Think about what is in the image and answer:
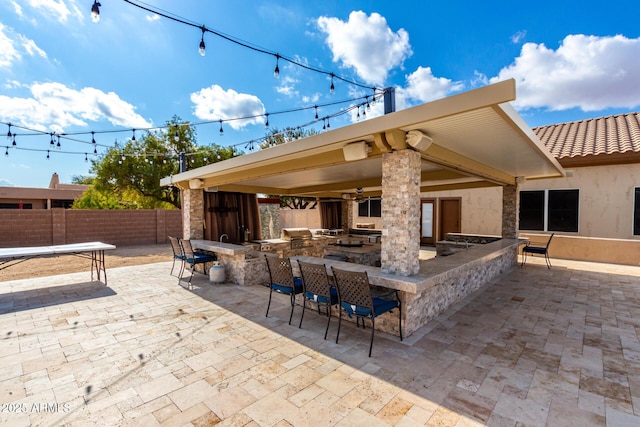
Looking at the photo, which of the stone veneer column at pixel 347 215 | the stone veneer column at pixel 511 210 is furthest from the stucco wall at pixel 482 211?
the stone veneer column at pixel 347 215

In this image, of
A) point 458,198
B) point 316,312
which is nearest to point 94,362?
point 316,312

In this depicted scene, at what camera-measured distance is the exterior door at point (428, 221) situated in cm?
1214

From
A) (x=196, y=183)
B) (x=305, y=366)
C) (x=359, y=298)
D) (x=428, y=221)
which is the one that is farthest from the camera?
(x=428, y=221)

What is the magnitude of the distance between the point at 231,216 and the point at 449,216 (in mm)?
8627

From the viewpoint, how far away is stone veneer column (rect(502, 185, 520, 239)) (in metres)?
8.05

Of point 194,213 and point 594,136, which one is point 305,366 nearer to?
point 194,213

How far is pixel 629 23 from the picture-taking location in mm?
6793

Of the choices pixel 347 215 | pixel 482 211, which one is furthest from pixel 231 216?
pixel 482 211

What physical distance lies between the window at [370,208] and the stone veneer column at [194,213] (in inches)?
331

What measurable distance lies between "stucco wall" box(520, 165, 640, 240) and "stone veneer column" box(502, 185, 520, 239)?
8.46 ft

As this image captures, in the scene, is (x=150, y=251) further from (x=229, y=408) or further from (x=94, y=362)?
(x=229, y=408)

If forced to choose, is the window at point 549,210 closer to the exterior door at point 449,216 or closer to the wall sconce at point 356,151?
the exterior door at point 449,216

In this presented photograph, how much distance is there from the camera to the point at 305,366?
2.90 metres

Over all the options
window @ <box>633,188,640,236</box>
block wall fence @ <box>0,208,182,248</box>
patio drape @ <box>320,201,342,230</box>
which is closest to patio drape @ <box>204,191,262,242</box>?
patio drape @ <box>320,201,342,230</box>
